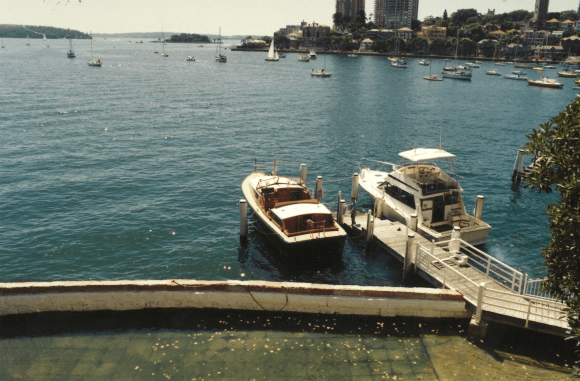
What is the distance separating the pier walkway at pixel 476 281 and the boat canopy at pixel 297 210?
133 inches

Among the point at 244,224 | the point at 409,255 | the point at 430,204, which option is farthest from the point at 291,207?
the point at 430,204

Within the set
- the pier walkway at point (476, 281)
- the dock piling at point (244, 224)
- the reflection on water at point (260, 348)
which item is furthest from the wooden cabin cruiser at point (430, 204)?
the dock piling at point (244, 224)

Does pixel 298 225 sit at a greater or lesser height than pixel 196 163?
greater

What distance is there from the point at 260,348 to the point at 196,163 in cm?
3036

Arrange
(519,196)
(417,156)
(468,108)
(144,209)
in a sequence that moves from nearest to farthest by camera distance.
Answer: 1. (417,156)
2. (144,209)
3. (519,196)
4. (468,108)

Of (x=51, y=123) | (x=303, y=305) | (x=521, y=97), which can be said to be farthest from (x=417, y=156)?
(x=521, y=97)

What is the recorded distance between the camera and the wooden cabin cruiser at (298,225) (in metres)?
21.6

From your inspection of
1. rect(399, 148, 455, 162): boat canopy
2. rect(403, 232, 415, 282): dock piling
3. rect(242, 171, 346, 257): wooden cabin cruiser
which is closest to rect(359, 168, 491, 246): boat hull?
rect(399, 148, 455, 162): boat canopy

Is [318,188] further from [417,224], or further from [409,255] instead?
[409,255]

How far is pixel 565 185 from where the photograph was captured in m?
8.76

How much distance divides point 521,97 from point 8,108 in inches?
4127

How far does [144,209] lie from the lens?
99.1 ft

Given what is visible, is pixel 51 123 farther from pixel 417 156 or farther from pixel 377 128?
pixel 417 156

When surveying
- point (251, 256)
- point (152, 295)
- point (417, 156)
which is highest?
point (417, 156)
